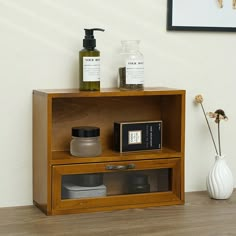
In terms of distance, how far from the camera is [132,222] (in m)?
1.57

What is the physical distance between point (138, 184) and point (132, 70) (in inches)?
13.3

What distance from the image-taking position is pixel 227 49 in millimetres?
1979

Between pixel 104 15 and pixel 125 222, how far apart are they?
2.09ft

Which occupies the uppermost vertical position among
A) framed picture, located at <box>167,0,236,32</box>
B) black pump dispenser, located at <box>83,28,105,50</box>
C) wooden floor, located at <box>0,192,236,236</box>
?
framed picture, located at <box>167,0,236,32</box>

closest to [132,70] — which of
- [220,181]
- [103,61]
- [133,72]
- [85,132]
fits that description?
[133,72]

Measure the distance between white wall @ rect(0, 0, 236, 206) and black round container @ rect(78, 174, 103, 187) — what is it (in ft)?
0.63

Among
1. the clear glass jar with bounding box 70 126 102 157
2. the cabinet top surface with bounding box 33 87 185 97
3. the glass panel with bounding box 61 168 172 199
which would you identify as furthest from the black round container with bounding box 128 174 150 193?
the cabinet top surface with bounding box 33 87 185 97

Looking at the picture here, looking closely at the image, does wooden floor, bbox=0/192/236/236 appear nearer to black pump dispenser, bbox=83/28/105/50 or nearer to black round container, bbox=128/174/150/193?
black round container, bbox=128/174/150/193

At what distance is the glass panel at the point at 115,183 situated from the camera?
1.65 metres

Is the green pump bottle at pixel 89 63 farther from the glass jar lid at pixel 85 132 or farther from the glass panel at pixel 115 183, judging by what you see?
the glass panel at pixel 115 183

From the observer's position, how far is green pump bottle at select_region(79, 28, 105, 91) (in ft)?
5.52

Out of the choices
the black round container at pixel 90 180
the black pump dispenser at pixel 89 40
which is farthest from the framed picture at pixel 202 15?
the black round container at pixel 90 180

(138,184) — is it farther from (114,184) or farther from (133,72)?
(133,72)

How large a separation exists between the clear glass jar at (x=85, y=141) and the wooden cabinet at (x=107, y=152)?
27 mm
